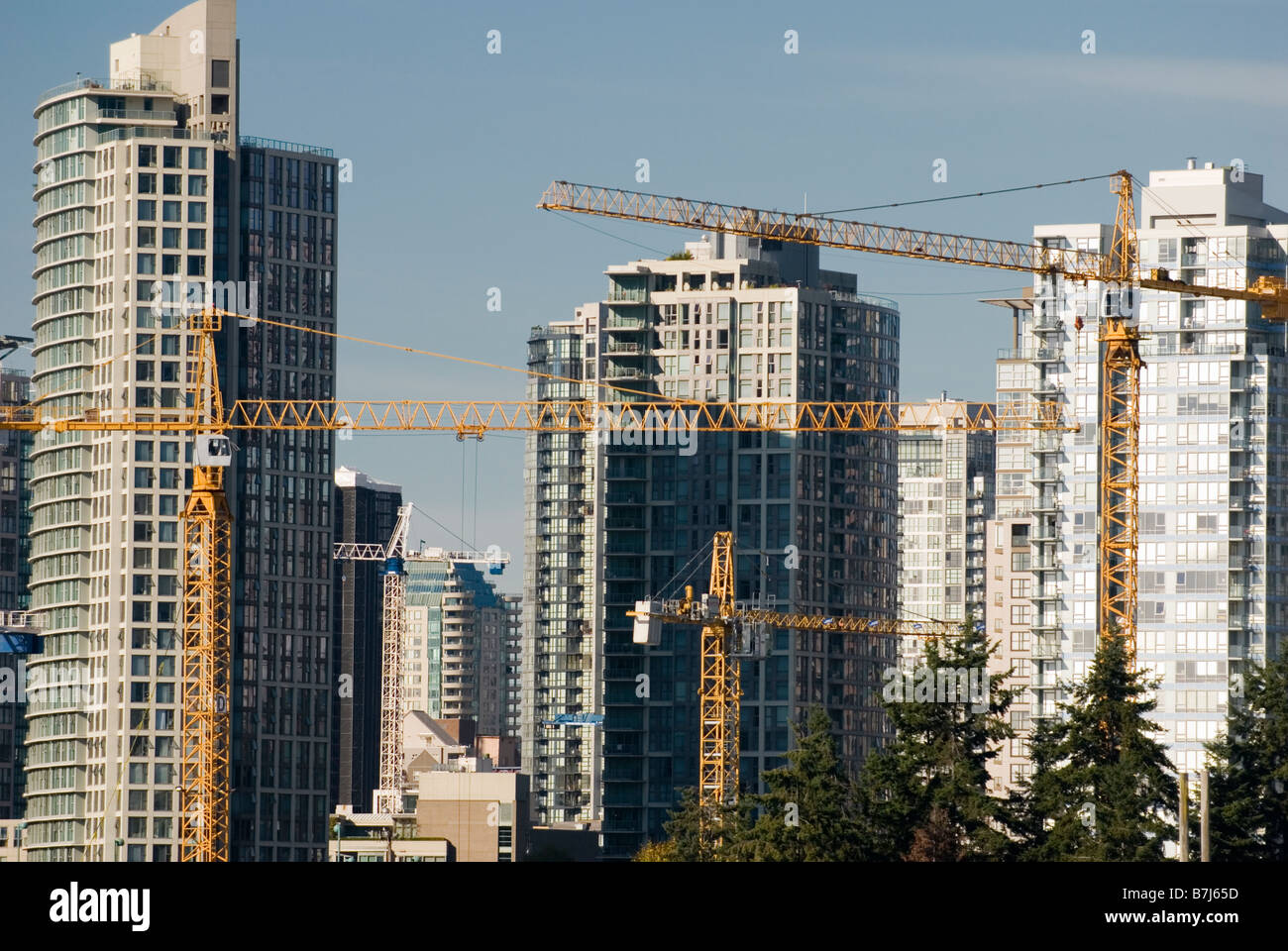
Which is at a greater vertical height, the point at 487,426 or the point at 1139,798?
the point at 487,426

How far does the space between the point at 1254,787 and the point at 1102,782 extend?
27.0ft

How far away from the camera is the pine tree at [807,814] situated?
3789 inches

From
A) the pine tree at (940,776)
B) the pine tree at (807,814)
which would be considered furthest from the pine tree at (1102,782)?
the pine tree at (807,814)

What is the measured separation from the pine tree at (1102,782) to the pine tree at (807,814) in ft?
24.9

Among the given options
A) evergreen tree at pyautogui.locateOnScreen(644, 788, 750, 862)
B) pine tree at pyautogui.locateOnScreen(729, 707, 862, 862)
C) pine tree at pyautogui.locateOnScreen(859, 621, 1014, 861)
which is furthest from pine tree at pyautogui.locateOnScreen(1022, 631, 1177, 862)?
evergreen tree at pyautogui.locateOnScreen(644, 788, 750, 862)

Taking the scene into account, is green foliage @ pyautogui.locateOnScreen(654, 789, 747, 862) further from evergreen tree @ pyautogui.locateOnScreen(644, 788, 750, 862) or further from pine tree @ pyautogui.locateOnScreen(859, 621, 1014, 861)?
pine tree @ pyautogui.locateOnScreen(859, 621, 1014, 861)

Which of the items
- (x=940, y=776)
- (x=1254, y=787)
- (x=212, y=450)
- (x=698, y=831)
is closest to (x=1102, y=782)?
(x=940, y=776)

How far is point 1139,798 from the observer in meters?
97.5

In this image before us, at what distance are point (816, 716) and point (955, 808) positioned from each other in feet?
41.8

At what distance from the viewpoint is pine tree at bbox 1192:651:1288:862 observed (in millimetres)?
97438
